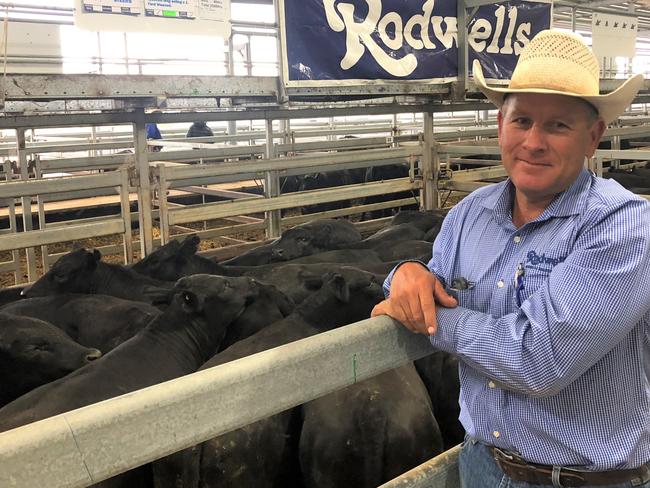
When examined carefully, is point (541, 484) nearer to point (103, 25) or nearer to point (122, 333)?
point (122, 333)

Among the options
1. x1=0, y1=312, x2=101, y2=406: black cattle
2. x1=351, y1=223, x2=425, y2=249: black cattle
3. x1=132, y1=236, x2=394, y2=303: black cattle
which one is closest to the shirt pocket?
A: x1=0, y1=312, x2=101, y2=406: black cattle

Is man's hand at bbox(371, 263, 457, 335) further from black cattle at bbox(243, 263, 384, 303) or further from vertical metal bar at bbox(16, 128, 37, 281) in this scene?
vertical metal bar at bbox(16, 128, 37, 281)

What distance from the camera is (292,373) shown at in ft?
4.52

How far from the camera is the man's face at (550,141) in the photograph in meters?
1.53

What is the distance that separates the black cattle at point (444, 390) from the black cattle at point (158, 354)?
95 centimetres

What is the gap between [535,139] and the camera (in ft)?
5.04

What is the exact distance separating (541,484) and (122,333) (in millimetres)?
2762

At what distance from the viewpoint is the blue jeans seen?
1.57 m

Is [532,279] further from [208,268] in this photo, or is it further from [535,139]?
[208,268]

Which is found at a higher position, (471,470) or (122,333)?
(471,470)

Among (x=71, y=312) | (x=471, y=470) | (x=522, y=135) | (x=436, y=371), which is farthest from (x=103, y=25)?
(x=471, y=470)

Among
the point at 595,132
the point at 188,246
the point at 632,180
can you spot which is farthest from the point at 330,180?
the point at 595,132

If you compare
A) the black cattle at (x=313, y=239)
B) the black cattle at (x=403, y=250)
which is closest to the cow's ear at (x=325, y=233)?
the black cattle at (x=313, y=239)

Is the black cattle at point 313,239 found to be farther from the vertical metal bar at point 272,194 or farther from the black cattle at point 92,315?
the black cattle at point 92,315
